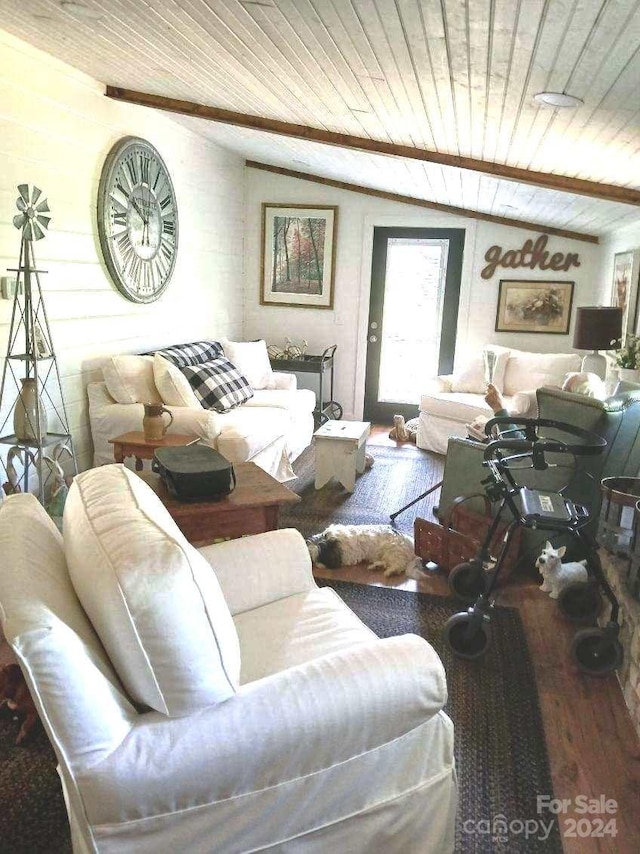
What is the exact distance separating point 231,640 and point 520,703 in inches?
54.8

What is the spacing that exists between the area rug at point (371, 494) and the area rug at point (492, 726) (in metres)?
0.92

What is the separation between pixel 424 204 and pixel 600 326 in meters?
2.35

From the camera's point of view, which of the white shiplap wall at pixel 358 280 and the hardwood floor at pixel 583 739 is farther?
the white shiplap wall at pixel 358 280

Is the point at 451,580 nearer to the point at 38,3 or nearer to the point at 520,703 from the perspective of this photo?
the point at 520,703

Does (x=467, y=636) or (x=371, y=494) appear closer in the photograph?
(x=467, y=636)

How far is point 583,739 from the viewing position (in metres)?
2.08

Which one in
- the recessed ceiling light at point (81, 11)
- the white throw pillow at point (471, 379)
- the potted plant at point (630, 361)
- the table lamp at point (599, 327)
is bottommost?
the white throw pillow at point (471, 379)

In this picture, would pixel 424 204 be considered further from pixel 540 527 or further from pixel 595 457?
pixel 540 527

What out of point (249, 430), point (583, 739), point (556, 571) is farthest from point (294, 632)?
Result: point (249, 430)

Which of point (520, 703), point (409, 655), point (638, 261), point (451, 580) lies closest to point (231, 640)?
point (409, 655)

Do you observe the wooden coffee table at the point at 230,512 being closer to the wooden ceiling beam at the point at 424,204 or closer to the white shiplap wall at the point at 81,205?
the white shiplap wall at the point at 81,205

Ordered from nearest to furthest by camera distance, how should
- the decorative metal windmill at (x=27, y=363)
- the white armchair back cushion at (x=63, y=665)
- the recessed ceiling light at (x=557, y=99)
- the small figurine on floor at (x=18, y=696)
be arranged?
the white armchair back cushion at (x=63, y=665) < the small figurine on floor at (x=18, y=696) < the recessed ceiling light at (x=557, y=99) < the decorative metal windmill at (x=27, y=363)

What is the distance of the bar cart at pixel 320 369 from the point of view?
608 cm

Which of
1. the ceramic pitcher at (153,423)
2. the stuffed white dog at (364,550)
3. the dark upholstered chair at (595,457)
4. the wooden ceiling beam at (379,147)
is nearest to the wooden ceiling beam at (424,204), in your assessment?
the wooden ceiling beam at (379,147)
